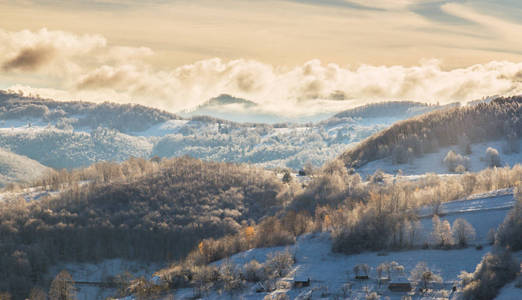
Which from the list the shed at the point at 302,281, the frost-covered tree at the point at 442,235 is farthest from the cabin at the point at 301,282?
the frost-covered tree at the point at 442,235

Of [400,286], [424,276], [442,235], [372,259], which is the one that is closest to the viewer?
[400,286]

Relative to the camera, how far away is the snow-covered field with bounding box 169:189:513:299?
126250 millimetres

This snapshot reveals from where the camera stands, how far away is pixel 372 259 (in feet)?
473

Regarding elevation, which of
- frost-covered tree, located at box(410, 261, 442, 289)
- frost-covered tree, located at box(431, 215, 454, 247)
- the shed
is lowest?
the shed

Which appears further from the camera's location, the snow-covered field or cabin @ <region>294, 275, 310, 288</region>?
cabin @ <region>294, 275, 310, 288</region>

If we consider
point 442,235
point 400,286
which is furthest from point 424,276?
point 442,235

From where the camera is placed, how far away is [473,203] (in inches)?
7018

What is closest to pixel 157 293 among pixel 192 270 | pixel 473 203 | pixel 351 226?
pixel 192 270

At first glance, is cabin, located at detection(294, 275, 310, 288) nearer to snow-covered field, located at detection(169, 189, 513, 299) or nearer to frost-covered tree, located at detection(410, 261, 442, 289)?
snow-covered field, located at detection(169, 189, 513, 299)

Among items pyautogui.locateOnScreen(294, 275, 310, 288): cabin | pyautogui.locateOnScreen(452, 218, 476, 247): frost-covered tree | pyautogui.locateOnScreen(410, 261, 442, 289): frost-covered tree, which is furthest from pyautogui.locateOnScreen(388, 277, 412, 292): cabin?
pyautogui.locateOnScreen(452, 218, 476, 247): frost-covered tree

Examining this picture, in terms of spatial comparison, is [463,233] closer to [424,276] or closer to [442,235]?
[442,235]

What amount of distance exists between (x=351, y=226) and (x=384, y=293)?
40.8m

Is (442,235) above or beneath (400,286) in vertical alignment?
above

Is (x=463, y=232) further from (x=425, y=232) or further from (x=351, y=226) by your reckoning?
(x=351, y=226)
